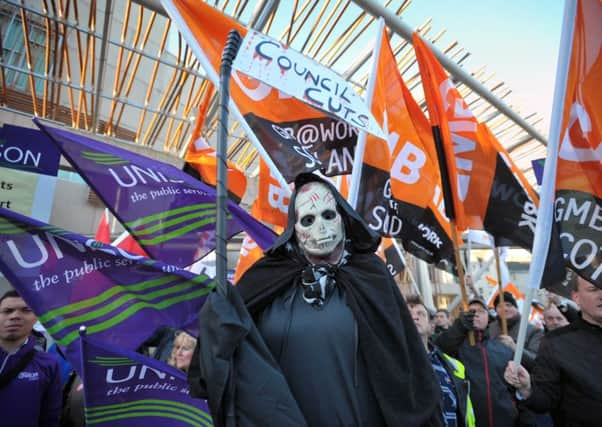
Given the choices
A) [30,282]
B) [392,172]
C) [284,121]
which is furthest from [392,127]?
[30,282]

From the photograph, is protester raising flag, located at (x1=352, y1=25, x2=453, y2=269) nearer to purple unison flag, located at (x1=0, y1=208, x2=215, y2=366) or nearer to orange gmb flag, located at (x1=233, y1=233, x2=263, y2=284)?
orange gmb flag, located at (x1=233, y1=233, x2=263, y2=284)

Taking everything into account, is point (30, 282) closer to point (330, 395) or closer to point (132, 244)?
point (330, 395)

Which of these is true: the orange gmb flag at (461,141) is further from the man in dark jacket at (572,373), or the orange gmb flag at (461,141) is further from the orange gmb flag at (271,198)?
the orange gmb flag at (271,198)

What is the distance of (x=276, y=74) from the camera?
2160 millimetres

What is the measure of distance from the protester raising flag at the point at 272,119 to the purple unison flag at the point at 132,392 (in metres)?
1.87

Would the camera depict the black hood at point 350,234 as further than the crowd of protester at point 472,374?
No

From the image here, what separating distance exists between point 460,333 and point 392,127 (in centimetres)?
215

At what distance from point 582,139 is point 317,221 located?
1.71 meters

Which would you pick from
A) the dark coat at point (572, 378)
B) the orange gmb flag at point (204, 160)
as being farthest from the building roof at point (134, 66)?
the dark coat at point (572, 378)

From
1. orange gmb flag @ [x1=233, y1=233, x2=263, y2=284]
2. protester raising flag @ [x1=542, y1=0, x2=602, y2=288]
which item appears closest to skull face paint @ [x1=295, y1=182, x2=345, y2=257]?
protester raising flag @ [x1=542, y1=0, x2=602, y2=288]

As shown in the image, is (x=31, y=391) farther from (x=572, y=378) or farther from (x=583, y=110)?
(x=583, y=110)

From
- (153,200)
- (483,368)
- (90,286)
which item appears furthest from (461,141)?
(90,286)

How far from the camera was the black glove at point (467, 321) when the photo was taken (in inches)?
123

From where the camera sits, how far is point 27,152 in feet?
10.6
